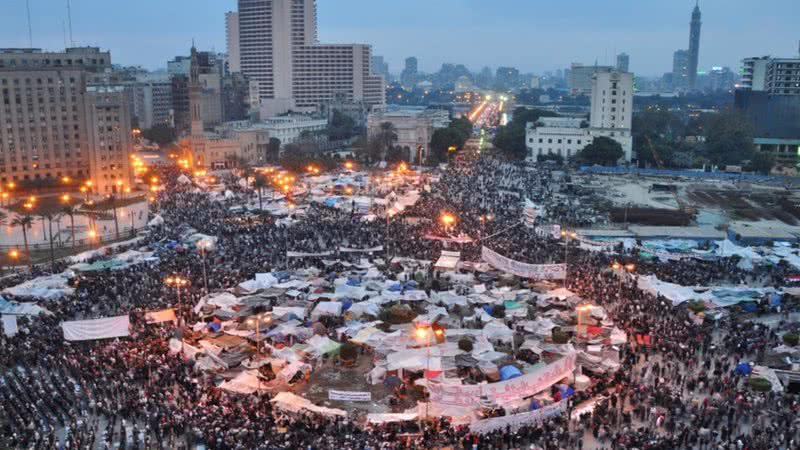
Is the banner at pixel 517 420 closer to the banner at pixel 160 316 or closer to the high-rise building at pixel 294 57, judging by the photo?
the banner at pixel 160 316

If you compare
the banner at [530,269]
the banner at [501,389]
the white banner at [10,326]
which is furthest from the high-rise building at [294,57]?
the banner at [501,389]

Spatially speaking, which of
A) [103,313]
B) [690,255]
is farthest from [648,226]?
[103,313]

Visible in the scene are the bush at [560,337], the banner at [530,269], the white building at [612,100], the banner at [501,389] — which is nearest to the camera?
the banner at [501,389]

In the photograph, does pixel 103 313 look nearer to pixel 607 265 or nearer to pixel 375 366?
pixel 375 366

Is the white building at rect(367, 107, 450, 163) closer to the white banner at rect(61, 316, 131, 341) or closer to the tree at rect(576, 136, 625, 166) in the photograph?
the tree at rect(576, 136, 625, 166)

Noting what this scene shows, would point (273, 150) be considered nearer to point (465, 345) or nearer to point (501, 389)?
point (465, 345)

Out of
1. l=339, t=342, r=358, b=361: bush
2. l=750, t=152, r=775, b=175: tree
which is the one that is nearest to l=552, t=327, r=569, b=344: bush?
l=339, t=342, r=358, b=361: bush

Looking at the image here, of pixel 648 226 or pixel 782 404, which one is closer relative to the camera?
pixel 782 404
